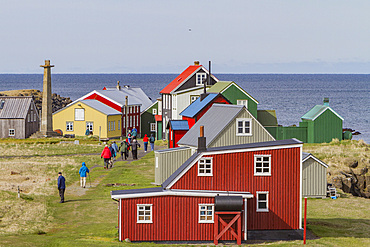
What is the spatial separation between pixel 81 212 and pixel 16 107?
1892 inches

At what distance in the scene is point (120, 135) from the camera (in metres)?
79.0

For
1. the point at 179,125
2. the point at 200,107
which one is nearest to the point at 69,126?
the point at 200,107

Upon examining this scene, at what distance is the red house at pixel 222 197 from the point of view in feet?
84.4

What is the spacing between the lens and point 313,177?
124ft

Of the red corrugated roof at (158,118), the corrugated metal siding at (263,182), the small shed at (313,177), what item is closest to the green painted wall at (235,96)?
the red corrugated roof at (158,118)

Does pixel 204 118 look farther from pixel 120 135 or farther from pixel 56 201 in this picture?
pixel 120 135

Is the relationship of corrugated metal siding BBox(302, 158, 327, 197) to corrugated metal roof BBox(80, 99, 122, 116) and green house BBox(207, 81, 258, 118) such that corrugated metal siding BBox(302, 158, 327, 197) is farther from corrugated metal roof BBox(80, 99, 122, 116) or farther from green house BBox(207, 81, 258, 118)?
corrugated metal roof BBox(80, 99, 122, 116)

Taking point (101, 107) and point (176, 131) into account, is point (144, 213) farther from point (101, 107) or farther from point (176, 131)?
point (101, 107)

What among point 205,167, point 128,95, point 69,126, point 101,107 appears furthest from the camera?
point 128,95

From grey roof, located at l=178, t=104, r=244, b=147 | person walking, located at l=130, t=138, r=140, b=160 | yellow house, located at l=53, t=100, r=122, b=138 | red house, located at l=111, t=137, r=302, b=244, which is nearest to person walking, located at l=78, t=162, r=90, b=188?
grey roof, located at l=178, t=104, r=244, b=147

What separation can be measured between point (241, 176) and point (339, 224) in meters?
7.33

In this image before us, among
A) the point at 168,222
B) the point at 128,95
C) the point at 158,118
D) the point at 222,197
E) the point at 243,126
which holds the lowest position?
the point at 168,222

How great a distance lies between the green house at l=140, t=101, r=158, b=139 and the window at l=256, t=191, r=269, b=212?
58.5 metres

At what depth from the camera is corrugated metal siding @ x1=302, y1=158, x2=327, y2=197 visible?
123 feet
